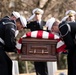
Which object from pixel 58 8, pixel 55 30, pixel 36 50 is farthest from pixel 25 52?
pixel 58 8

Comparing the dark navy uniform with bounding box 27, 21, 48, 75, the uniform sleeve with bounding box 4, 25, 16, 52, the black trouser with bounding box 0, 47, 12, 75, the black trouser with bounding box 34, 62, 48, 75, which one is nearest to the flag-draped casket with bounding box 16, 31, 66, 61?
the uniform sleeve with bounding box 4, 25, 16, 52

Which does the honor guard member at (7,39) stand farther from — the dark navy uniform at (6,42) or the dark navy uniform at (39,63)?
the dark navy uniform at (39,63)

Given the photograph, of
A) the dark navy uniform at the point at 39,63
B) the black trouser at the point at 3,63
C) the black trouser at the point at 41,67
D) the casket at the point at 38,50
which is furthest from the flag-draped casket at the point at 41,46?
the black trouser at the point at 41,67

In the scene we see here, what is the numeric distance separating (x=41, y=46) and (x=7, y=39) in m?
0.70

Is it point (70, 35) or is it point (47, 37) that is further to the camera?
point (47, 37)

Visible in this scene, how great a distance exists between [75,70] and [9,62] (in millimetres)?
1390

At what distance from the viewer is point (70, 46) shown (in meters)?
8.43

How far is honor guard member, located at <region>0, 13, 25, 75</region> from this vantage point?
853cm

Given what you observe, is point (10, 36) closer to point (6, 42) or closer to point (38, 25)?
point (6, 42)

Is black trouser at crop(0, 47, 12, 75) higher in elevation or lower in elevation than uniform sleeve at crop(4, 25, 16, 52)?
lower

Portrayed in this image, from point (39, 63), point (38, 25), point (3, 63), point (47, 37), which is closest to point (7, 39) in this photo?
point (3, 63)

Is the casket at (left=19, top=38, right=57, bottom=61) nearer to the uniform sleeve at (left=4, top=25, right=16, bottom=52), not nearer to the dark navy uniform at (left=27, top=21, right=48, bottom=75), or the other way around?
the uniform sleeve at (left=4, top=25, right=16, bottom=52)

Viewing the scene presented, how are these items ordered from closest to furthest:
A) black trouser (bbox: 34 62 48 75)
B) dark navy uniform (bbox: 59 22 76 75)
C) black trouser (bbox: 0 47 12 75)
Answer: dark navy uniform (bbox: 59 22 76 75) → black trouser (bbox: 0 47 12 75) → black trouser (bbox: 34 62 48 75)

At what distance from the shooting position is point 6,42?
858 centimetres
